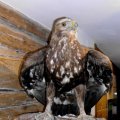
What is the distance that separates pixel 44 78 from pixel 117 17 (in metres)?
0.97

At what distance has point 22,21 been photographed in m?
1.80

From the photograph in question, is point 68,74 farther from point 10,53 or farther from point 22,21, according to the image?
point 22,21

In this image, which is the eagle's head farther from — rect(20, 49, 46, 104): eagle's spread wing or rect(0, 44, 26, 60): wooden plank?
rect(0, 44, 26, 60): wooden plank

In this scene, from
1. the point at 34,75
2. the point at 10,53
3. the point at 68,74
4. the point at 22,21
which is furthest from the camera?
the point at 22,21

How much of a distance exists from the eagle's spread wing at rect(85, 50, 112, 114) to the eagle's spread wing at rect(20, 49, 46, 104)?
26 centimetres

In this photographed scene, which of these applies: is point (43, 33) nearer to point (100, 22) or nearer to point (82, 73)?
point (100, 22)

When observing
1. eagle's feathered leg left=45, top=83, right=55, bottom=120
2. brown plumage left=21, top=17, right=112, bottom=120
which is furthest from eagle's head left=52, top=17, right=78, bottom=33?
eagle's feathered leg left=45, top=83, right=55, bottom=120

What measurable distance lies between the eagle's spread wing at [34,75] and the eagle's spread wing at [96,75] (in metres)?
0.26

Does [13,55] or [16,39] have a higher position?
[16,39]

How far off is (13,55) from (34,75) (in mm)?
332

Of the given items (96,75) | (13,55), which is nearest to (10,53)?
(13,55)

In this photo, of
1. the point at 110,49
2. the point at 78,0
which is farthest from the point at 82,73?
the point at 110,49

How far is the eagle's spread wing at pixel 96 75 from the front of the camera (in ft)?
4.38

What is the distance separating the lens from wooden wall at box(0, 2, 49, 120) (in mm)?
1545
